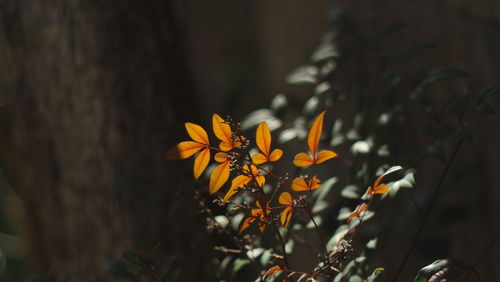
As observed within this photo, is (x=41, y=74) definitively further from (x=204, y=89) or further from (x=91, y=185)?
(x=204, y=89)

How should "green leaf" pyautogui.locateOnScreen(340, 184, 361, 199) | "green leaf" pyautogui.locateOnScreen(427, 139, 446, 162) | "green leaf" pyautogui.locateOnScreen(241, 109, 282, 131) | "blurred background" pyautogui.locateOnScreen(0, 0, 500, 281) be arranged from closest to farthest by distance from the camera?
"green leaf" pyautogui.locateOnScreen(427, 139, 446, 162) → "green leaf" pyautogui.locateOnScreen(340, 184, 361, 199) → "green leaf" pyautogui.locateOnScreen(241, 109, 282, 131) → "blurred background" pyautogui.locateOnScreen(0, 0, 500, 281)

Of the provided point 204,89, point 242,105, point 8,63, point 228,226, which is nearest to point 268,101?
point 242,105

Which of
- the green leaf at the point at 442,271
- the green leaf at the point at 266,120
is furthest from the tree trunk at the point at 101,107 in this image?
the green leaf at the point at 442,271

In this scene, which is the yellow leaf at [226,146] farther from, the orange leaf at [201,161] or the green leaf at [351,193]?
the green leaf at [351,193]

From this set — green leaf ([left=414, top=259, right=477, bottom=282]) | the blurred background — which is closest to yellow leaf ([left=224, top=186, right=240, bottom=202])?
green leaf ([left=414, top=259, right=477, bottom=282])

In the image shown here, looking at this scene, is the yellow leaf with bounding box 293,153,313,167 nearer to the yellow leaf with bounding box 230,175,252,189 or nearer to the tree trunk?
the yellow leaf with bounding box 230,175,252,189
